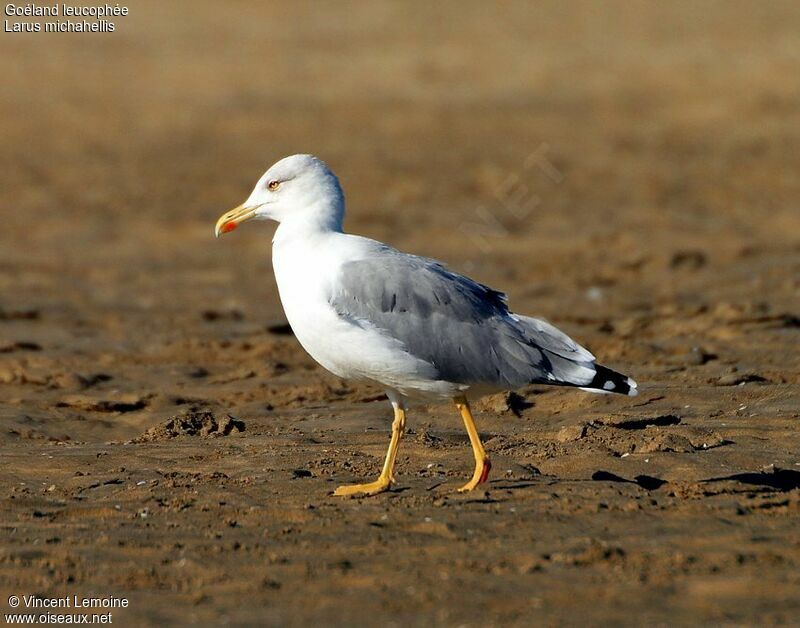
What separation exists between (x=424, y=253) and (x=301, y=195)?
347 inches

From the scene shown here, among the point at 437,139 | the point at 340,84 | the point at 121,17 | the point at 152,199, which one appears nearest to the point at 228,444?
the point at 152,199

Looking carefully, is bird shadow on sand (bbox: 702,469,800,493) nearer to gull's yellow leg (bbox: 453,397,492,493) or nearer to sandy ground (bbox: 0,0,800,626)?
sandy ground (bbox: 0,0,800,626)

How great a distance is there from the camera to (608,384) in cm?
782

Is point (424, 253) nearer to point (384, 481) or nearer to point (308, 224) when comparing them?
point (308, 224)

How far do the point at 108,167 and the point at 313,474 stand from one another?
14.7 metres

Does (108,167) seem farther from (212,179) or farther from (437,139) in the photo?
(437,139)

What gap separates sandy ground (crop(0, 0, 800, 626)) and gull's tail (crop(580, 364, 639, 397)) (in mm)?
383

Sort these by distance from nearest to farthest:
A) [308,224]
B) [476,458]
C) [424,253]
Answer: [476,458] < [308,224] < [424,253]

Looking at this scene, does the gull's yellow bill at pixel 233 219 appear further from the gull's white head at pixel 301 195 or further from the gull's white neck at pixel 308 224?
the gull's white neck at pixel 308 224

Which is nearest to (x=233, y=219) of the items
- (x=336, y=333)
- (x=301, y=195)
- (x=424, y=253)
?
(x=301, y=195)

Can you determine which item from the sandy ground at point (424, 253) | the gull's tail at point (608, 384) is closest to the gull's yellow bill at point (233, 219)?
the sandy ground at point (424, 253)

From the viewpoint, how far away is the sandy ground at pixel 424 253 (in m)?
6.21

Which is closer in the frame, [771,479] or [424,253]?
[771,479]

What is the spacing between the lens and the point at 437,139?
926 inches
